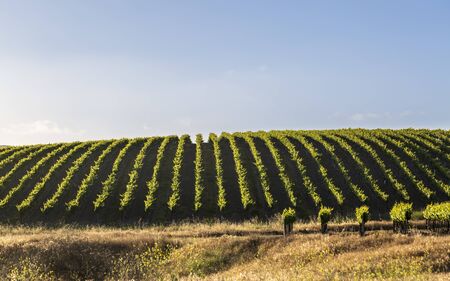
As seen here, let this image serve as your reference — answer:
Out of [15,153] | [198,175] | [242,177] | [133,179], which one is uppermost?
[15,153]

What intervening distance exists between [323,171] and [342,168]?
2234 millimetres

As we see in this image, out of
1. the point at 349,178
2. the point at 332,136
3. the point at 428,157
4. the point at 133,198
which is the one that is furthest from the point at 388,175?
the point at 133,198

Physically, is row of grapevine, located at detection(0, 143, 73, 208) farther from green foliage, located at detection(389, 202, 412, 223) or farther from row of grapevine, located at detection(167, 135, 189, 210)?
green foliage, located at detection(389, 202, 412, 223)

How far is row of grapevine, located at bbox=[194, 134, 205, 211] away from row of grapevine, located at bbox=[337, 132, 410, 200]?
17.0 metres

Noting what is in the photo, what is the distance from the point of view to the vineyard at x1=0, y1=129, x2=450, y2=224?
38.5 metres

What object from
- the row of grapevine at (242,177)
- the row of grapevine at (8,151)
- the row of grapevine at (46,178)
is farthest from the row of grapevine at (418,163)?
the row of grapevine at (8,151)

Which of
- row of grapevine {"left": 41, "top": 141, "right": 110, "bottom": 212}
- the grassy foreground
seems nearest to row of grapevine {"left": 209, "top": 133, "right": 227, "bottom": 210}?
the grassy foreground

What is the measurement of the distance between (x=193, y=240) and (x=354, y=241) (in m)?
8.49

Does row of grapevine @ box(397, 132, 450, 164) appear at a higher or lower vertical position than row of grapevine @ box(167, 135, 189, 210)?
higher

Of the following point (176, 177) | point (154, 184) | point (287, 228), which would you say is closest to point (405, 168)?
point (287, 228)

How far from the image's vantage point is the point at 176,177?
146ft

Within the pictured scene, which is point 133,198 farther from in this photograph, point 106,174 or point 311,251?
point 311,251

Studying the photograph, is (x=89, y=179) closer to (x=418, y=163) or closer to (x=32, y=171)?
(x=32, y=171)

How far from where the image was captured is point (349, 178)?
4341 centimetres
